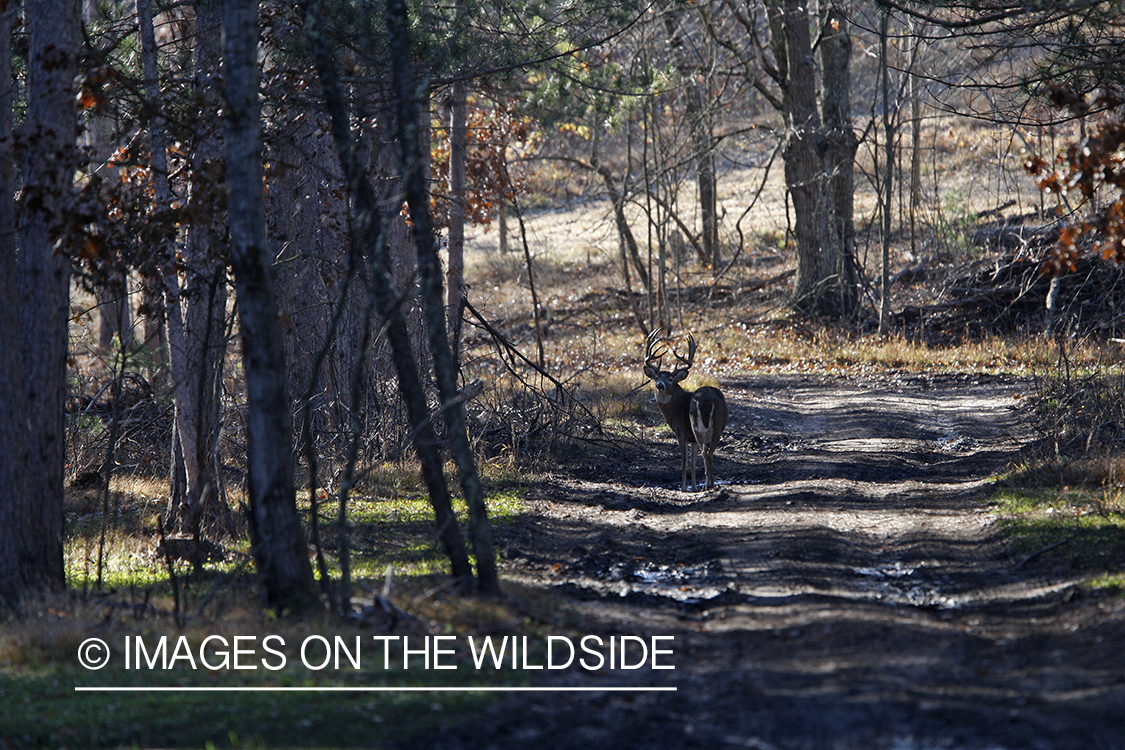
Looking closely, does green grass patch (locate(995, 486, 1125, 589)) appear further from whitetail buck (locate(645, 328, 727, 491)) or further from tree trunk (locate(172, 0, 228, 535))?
tree trunk (locate(172, 0, 228, 535))

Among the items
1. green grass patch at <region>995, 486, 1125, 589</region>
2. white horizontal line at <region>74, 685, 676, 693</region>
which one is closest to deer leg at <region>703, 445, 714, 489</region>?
green grass patch at <region>995, 486, 1125, 589</region>

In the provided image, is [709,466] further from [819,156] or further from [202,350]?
[819,156]

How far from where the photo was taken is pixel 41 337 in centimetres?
820

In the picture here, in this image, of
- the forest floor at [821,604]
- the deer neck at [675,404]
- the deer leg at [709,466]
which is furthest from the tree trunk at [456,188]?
the deer leg at [709,466]

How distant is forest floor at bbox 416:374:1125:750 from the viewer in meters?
5.18

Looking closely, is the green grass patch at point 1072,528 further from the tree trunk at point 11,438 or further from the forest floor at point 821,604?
the tree trunk at point 11,438

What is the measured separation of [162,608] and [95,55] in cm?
427

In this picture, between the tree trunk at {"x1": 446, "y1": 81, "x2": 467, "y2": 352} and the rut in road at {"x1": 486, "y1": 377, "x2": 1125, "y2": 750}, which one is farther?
the tree trunk at {"x1": 446, "y1": 81, "x2": 467, "y2": 352}

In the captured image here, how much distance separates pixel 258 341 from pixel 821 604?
173 inches

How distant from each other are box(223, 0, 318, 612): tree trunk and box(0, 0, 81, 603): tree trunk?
1840 millimetres

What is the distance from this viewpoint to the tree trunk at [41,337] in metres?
8.05

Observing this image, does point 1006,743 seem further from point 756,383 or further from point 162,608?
point 756,383

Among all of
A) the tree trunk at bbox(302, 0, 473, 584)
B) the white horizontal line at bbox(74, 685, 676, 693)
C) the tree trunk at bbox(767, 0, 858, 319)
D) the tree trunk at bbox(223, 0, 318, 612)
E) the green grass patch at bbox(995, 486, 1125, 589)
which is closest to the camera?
the white horizontal line at bbox(74, 685, 676, 693)

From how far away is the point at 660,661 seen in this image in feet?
21.1
